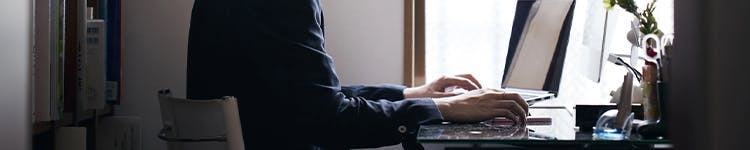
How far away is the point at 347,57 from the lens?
2.38 meters

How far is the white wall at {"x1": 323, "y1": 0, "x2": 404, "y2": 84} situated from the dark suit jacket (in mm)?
1128

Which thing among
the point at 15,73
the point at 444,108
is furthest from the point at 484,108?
the point at 15,73

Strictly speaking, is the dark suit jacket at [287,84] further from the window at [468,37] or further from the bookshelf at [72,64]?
the window at [468,37]

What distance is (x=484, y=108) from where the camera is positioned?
124cm

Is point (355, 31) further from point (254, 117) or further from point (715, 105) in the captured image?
point (715, 105)

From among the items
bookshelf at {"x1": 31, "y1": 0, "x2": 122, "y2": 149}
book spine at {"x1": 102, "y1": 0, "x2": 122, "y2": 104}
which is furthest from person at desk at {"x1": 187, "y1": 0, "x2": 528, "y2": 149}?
book spine at {"x1": 102, "y1": 0, "x2": 122, "y2": 104}

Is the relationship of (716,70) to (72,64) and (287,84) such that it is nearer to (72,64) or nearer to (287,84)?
(287,84)

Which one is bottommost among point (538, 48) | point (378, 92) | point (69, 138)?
point (69, 138)

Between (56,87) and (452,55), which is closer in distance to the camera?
(56,87)

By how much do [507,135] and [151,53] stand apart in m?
1.60

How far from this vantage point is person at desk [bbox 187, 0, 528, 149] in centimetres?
118

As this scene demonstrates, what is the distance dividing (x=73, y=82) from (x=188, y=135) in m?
0.78

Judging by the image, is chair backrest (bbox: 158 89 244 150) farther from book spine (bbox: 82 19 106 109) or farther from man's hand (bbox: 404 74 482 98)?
book spine (bbox: 82 19 106 109)

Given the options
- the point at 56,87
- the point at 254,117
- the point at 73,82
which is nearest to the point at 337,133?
the point at 254,117
